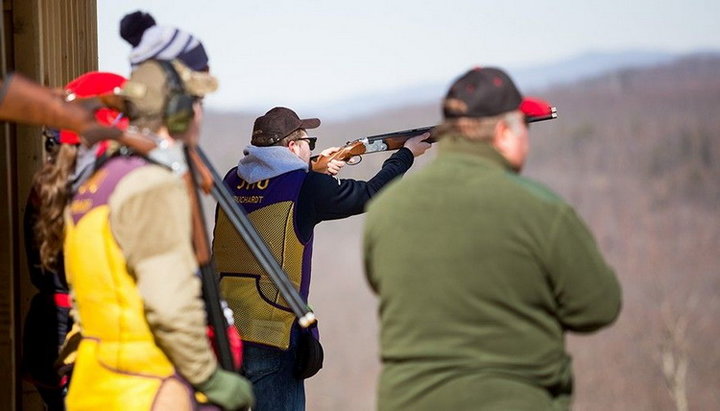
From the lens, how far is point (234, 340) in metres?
3.55

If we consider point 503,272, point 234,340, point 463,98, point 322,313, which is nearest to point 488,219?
point 503,272

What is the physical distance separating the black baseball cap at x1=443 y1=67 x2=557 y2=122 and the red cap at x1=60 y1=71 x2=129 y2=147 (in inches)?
35.8

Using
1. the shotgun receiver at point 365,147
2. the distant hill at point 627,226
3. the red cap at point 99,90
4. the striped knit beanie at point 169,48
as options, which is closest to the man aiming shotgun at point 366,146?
the shotgun receiver at point 365,147

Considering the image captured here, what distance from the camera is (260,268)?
16.4ft

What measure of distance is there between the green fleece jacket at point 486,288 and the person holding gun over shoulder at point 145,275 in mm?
503

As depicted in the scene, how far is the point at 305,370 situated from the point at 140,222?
1971mm

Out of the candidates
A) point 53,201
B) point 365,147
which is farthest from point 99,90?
point 365,147

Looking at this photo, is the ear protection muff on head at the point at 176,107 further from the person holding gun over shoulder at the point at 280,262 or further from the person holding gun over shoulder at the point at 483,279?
the person holding gun over shoulder at the point at 280,262

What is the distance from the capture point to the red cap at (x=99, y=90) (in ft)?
11.7

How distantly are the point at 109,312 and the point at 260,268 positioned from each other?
173 centimetres

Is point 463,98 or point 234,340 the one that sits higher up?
point 463,98

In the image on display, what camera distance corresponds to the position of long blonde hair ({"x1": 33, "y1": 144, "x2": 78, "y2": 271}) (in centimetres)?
348

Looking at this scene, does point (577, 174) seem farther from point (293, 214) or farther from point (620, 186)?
point (293, 214)

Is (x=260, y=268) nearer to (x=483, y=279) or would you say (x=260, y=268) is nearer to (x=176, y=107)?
(x=176, y=107)
